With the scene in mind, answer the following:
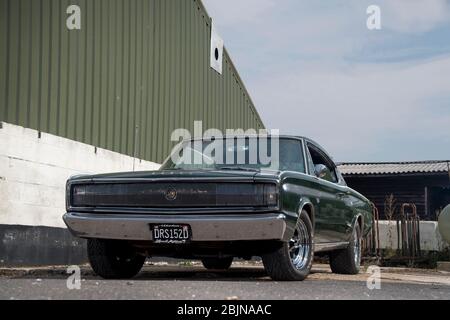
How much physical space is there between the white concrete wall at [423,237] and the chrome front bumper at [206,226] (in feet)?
34.2

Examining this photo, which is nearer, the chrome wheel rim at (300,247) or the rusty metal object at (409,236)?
the chrome wheel rim at (300,247)

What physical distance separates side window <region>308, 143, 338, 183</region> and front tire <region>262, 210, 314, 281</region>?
1126mm

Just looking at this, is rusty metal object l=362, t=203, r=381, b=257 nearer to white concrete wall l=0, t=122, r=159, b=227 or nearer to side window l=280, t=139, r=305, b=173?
white concrete wall l=0, t=122, r=159, b=227

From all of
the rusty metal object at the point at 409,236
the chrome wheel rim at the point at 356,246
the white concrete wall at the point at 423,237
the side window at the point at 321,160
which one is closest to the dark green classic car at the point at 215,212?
the side window at the point at 321,160

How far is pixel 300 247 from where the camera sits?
664 centimetres

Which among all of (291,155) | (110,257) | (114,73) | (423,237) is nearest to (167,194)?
(110,257)

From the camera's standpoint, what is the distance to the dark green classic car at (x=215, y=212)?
5984mm

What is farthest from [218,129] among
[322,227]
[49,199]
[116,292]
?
[116,292]

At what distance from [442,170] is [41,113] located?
17325mm

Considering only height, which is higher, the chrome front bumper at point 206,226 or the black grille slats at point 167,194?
the black grille slats at point 167,194

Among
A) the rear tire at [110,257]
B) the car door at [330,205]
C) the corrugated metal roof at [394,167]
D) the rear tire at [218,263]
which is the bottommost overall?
the rear tire at [218,263]

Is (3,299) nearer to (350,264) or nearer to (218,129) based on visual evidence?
(350,264)

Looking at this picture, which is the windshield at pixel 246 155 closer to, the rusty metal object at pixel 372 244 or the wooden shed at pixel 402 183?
the rusty metal object at pixel 372 244

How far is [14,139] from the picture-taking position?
9242mm
